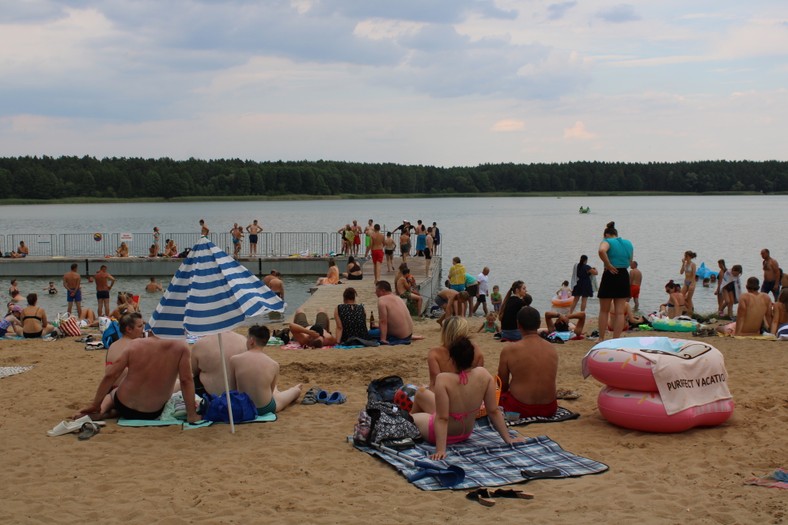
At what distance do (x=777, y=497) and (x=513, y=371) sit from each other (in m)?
2.64

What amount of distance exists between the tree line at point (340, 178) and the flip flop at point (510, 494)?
456 feet

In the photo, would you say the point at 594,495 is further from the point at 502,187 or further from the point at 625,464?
the point at 502,187

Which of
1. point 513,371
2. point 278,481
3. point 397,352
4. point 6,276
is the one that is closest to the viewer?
point 278,481

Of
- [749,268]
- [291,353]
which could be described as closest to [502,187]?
[749,268]

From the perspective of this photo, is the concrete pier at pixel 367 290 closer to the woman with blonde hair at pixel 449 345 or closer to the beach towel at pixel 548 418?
the beach towel at pixel 548 418

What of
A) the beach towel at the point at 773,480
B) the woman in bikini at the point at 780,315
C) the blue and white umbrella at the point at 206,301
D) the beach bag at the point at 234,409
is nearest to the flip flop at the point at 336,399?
the beach bag at the point at 234,409

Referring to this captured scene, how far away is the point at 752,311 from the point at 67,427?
1009 cm

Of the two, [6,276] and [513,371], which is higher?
[513,371]

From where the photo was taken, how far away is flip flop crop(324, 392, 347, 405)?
8422 millimetres

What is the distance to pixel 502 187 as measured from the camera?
583 ft

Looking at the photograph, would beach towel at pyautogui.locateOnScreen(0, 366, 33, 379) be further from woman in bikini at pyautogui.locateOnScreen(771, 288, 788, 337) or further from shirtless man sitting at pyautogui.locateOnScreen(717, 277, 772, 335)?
woman in bikini at pyautogui.locateOnScreen(771, 288, 788, 337)

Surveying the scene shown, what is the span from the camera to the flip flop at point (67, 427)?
23.9 feet

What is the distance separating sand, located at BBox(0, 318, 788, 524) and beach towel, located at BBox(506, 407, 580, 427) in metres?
0.10

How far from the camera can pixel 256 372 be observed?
7.61m
